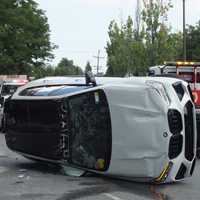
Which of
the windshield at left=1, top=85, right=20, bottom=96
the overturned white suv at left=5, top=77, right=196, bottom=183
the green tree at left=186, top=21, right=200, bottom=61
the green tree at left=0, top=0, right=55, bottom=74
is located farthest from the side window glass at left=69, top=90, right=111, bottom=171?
the green tree at left=186, top=21, right=200, bottom=61

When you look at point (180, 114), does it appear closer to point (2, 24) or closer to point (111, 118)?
point (111, 118)

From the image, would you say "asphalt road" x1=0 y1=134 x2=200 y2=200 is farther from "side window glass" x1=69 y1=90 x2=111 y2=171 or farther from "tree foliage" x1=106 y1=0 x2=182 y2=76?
"tree foliage" x1=106 y1=0 x2=182 y2=76

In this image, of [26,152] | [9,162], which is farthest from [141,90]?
[9,162]

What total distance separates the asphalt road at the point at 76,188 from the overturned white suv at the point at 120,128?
0.73 ft

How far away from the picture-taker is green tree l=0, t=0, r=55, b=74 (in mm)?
60594

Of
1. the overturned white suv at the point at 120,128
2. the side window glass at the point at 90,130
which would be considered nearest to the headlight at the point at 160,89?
the overturned white suv at the point at 120,128

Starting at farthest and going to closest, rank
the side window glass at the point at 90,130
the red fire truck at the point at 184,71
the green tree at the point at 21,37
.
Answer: the green tree at the point at 21,37 < the red fire truck at the point at 184,71 < the side window glass at the point at 90,130

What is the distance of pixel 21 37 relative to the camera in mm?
60969

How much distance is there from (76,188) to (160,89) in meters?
2.09

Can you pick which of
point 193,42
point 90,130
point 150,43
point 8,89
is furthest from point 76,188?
point 193,42

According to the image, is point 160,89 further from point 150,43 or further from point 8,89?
point 150,43

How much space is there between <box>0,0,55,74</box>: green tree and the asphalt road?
46.7 meters

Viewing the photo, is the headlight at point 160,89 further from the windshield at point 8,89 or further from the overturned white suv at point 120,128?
the windshield at point 8,89

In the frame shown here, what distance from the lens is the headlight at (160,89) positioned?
1125 cm
